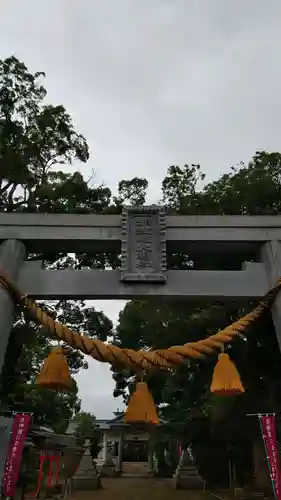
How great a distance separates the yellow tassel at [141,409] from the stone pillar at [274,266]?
188 centimetres

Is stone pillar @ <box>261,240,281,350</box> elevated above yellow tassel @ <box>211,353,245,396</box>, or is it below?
above

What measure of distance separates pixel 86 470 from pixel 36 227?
1588 centimetres

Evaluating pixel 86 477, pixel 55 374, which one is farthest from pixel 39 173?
pixel 86 477

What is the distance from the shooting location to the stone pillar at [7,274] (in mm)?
5672

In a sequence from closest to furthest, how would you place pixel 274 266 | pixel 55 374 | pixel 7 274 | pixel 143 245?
pixel 55 374 < pixel 7 274 < pixel 274 266 < pixel 143 245

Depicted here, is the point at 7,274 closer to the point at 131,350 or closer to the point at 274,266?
the point at 131,350

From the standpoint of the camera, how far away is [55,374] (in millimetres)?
5613

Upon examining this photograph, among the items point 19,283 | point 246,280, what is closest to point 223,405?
point 246,280

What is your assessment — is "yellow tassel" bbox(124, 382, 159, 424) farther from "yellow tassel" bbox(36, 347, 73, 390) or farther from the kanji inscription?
the kanji inscription

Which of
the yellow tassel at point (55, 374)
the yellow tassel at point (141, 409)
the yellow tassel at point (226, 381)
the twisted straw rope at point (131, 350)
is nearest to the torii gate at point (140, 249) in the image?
the twisted straw rope at point (131, 350)

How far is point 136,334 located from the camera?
17.6 meters

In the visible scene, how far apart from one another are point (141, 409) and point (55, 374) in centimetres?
118

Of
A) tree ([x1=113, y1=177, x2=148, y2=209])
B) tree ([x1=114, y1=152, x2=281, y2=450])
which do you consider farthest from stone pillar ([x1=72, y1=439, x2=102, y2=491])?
tree ([x1=113, y1=177, x2=148, y2=209])

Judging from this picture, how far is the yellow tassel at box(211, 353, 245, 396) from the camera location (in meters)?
5.48
